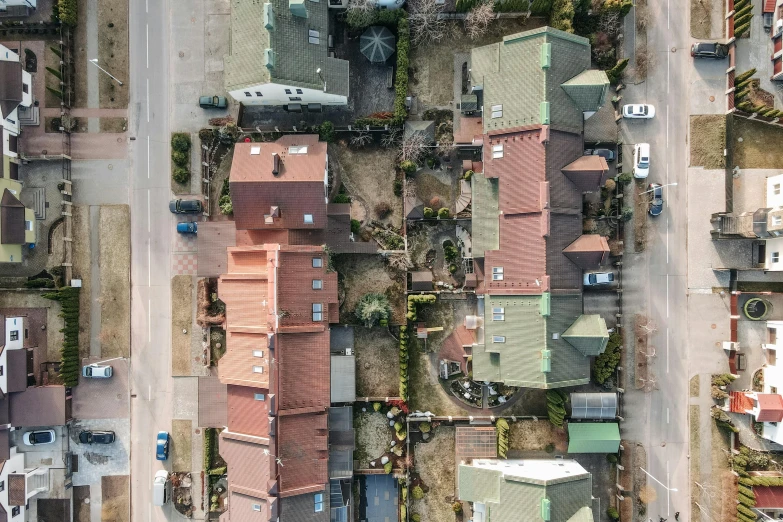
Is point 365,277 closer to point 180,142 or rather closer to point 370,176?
point 370,176

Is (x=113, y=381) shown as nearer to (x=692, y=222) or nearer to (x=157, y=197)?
(x=157, y=197)

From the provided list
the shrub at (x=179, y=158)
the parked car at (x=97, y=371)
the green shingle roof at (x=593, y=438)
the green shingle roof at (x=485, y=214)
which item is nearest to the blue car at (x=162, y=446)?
the parked car at (x=97, y=371)

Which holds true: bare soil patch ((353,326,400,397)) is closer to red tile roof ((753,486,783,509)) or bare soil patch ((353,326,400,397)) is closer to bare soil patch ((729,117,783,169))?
red tile roof ((753,486,783,509))

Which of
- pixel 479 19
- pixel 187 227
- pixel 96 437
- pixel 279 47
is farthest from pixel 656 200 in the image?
pixel 96 437

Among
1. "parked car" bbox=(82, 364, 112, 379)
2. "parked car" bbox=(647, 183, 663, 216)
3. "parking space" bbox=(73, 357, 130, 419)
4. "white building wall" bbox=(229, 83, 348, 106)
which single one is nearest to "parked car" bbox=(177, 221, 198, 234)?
"white building wall" bbox=(229, 83, 348, 106)

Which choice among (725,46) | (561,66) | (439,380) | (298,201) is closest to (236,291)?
(298,201)

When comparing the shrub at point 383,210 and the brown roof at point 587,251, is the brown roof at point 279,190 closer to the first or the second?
the shrub at point 383,210
